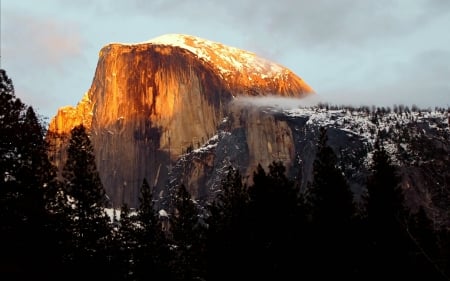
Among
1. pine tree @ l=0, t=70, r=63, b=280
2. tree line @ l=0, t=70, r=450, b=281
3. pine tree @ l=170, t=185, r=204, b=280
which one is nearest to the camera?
pine tree @ l=0, t=70, r=63, b=280

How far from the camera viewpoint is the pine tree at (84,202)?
1585 inches

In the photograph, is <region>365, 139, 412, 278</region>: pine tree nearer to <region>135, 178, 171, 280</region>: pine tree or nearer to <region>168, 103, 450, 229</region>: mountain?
<region>135, 178, 171, 280</region>: pine tree

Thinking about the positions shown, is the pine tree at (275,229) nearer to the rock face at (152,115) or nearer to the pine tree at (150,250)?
the pine tree at (150,250)

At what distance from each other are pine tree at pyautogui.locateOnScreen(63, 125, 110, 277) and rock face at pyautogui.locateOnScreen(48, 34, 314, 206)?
11826 centimetres

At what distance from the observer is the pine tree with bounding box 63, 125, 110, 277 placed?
40.2m

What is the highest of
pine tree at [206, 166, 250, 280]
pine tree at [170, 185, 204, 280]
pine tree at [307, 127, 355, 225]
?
pine tree at [307, 127, 355, 225]

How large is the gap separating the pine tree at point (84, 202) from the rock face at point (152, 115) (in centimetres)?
11826

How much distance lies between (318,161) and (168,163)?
12964 centimetres

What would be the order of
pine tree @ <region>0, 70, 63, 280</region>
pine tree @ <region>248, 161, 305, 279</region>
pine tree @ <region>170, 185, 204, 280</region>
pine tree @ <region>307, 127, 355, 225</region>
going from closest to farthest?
pine tree @ <region>0, 70, 63, 280</region>
pine tree @ <region>248, 161, 305, 279</region>
pine tree @ <region>307, 127, 355, 225</region>
pine tree @ <region>170, 185, 204, 280</region>

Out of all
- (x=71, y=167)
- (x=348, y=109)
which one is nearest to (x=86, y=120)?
(x=348, y=109)

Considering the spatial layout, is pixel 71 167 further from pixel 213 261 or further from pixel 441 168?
pixel 441 168

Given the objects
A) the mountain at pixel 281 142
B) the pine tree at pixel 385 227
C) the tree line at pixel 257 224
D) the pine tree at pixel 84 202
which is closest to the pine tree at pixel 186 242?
the tree line at pixel 257 224

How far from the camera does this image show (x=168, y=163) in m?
168

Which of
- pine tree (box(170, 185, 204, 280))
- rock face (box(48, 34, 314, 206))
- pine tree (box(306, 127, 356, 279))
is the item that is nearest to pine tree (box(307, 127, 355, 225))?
pine tree (box(306, 127, 356, 279))
